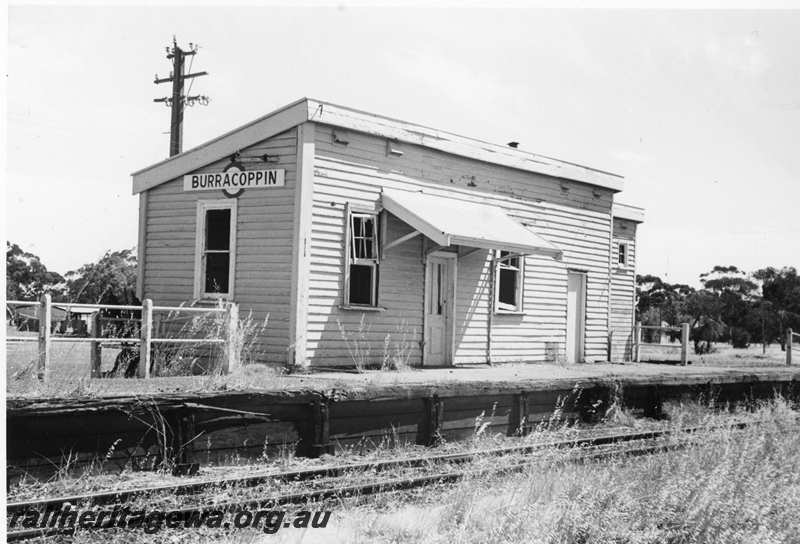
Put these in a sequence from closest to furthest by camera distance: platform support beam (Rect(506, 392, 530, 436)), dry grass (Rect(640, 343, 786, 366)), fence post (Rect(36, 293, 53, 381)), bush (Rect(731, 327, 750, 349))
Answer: fence post (Rect(36, 293, 53, 381)) < platform support beam (Rect(506, 392, 530, 436)) < dry grass (Rect(640, 343, 786, 366)) < bush (Rect(731, 327, 750, 349))

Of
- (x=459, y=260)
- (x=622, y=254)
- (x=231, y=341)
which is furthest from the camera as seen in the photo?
(x=622, y=254)

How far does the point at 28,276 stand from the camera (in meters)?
32.3

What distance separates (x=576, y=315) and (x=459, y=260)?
4.58 meters

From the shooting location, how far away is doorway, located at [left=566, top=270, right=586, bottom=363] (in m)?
18.0

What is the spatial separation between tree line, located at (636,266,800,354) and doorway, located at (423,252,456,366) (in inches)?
950

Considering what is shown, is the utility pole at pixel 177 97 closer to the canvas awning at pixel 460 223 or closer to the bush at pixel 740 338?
the canvas awning at pixel 460 223

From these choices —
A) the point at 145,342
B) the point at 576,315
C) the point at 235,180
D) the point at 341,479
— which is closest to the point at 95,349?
the point at 145,342

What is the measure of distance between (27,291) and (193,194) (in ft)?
70.7

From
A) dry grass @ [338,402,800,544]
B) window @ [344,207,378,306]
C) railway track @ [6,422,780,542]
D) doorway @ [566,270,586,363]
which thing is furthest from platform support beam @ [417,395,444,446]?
doorway @ [566,270,586,363]

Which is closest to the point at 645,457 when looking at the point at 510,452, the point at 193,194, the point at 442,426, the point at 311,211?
the point at 510,452

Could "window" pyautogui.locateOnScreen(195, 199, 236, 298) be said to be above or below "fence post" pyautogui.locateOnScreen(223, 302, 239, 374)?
above

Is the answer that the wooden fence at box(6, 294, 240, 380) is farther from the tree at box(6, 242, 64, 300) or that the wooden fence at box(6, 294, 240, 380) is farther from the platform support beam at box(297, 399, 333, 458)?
the tree at box(6, 242, 64, 300)

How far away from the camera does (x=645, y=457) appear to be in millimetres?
9422

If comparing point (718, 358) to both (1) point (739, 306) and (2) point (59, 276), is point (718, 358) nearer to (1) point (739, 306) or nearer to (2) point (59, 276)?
(1) point (739, 306)
